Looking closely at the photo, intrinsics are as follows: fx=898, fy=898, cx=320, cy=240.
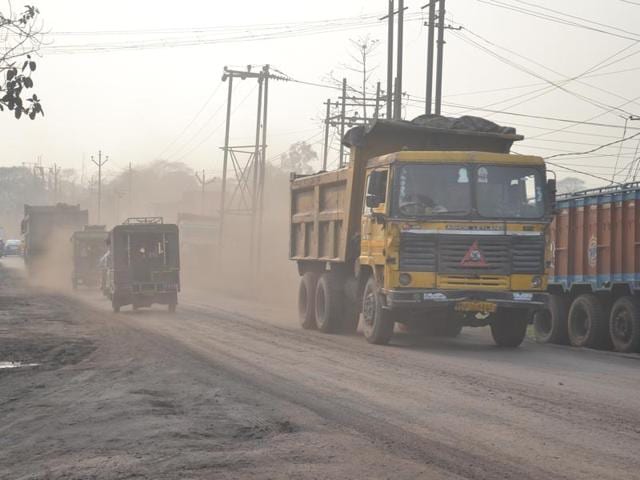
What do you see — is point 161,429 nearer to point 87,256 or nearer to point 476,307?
point 476,307

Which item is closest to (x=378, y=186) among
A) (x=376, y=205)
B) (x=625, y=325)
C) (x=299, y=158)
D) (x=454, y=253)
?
(x=376, y=205)

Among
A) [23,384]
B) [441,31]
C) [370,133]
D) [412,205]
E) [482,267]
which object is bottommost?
[23,384]

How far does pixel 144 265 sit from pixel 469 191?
13343 mm

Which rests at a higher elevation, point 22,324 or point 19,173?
point 19,173

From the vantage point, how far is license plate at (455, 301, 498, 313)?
Result: 1448 cm

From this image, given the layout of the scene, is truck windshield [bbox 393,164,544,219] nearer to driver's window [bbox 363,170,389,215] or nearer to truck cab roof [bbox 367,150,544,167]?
truck cab roof [bbox 367,150,544,167]

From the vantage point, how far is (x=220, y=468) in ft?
21.5

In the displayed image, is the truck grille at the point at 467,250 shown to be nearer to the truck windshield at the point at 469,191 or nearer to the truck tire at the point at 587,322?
the truck windshield at the point at 469,191

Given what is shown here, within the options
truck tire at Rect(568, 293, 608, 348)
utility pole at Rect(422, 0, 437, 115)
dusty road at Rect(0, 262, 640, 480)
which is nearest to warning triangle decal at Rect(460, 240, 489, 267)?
dusty road at Rect(0, 262, 640, 480)

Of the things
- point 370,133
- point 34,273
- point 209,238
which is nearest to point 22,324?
point 370,133

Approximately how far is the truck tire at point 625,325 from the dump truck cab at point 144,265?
1294 cm

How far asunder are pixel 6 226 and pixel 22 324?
6064 inches

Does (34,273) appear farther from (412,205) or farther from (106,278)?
(412,205)

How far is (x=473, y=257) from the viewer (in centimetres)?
1458
